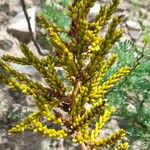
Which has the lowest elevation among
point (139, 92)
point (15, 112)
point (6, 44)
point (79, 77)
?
point (79, 77)

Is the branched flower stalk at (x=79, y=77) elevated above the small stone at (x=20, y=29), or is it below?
below

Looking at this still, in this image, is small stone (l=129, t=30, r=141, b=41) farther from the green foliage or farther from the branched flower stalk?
the branched flower stalk

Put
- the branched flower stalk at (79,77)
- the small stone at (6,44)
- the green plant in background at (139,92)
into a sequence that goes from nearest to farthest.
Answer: the branched flower stalk at (79,77) → the green plant in background at (139,92) → the small stone at (6,44)

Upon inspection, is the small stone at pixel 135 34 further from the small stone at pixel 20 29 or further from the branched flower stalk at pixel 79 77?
the branched flower stalk at pixel 79 77

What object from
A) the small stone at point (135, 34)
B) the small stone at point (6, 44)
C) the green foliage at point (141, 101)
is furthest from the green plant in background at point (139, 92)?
the small stone at point (6, 44)

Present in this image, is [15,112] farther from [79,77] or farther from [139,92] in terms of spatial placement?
[79,77]

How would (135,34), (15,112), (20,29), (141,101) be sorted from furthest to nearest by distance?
(135,34), (20,29), (141,101), (15,112)

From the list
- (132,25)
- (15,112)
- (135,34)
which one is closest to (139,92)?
(15,112)

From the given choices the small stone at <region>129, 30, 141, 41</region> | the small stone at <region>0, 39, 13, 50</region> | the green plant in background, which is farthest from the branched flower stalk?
the small stone at <region>129, 30, 141, 41</region>
